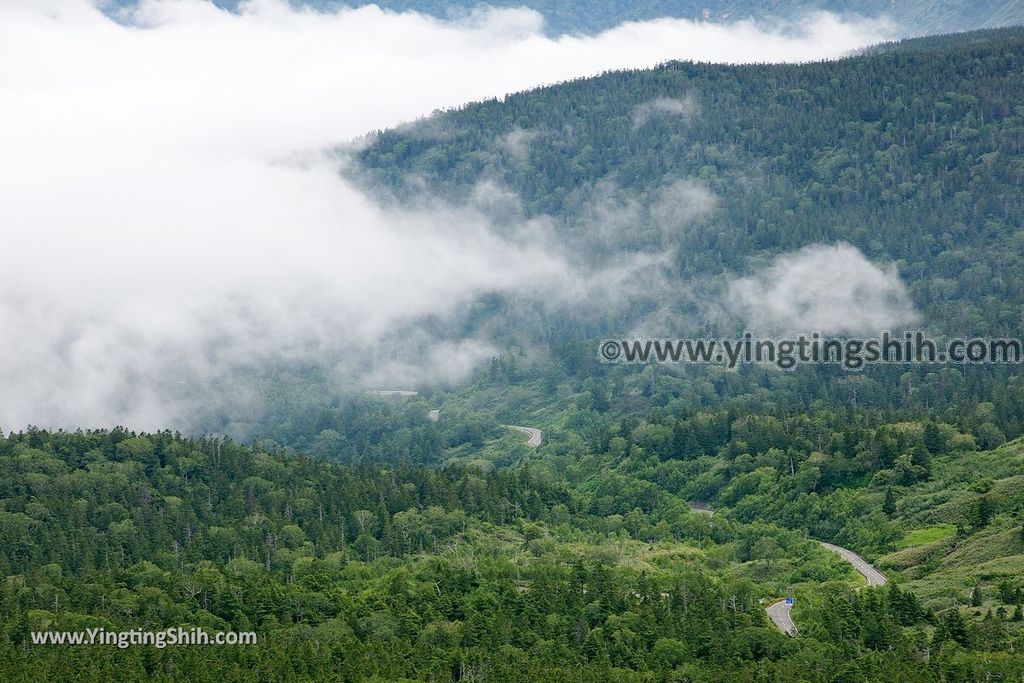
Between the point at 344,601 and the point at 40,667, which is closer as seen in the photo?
the point at 40,667

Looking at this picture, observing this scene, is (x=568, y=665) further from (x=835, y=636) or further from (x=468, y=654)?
(x=835, y=636)

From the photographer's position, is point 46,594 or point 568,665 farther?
point 46,594

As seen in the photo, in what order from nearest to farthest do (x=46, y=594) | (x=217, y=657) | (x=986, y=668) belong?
(x=986, y=668) < (x=217, y=657) < (x=46, y=594)

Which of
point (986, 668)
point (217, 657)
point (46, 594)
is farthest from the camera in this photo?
point (46, 594)

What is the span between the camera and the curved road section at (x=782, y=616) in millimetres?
186000

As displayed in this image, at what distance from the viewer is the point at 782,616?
19212 cm

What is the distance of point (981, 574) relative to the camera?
193750 millimetres

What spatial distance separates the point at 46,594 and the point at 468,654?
1789 inches

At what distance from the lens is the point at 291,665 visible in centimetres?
17050

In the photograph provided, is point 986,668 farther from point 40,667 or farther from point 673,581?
point 40,667

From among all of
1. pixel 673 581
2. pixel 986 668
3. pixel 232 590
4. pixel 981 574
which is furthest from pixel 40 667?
pixel 981 574

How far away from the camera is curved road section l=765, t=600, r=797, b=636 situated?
186m

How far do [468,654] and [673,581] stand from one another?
30722 mm

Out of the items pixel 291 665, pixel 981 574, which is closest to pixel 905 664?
pixel 981 574
